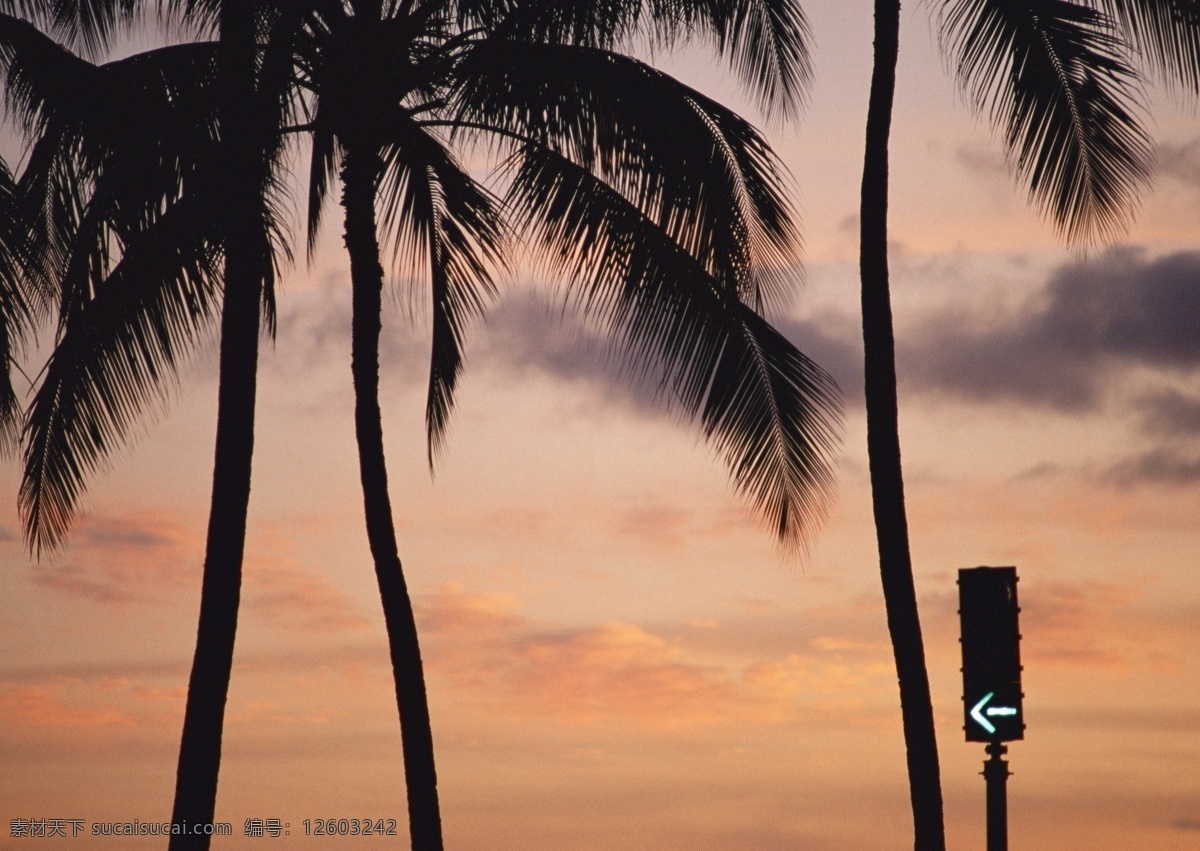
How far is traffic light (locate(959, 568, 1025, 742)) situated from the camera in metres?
9.02

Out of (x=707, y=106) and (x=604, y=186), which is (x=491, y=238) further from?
(x=707, y=106)

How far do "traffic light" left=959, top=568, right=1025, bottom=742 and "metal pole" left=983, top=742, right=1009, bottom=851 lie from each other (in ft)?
0.49

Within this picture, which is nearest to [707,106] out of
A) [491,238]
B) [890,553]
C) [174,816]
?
[491,238]

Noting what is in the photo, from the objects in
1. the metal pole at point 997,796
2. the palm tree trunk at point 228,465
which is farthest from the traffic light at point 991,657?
the palm tree trunk at point 228,465

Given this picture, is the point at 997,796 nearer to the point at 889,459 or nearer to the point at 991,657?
the point at 991,657

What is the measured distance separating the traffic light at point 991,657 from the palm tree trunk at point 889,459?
1.48 metres

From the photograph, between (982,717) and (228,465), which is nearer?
(982,717)

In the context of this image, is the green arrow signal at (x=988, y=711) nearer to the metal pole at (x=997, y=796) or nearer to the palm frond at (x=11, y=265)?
the metal pole at (x=997, y=796)

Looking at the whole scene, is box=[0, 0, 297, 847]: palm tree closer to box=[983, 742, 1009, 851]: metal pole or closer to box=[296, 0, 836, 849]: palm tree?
box=[296, 0, 836, 849]: palm tree

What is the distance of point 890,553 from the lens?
427 inches

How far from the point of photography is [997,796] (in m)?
9.21

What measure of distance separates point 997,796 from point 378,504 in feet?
20.6

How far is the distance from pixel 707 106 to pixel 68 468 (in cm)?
665

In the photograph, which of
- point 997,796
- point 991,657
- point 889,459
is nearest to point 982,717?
point 991,657
